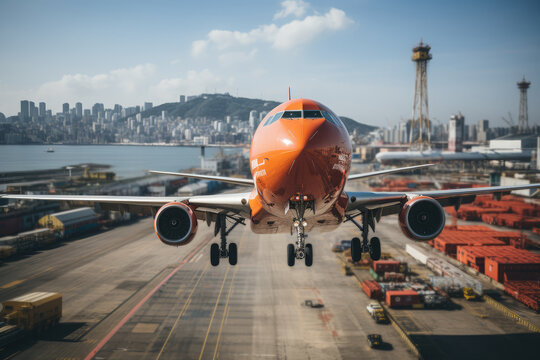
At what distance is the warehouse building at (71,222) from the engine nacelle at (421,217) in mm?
80245

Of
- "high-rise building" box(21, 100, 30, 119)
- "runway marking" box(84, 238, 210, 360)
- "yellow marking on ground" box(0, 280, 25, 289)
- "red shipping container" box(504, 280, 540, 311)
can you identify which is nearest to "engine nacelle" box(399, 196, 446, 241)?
"runway marking" box(84, 238, 210, 360)

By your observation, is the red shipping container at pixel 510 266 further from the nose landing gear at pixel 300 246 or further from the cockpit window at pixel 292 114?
the cockpit window at pixel 292 114

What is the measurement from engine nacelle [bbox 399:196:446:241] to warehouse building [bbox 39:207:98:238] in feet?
263

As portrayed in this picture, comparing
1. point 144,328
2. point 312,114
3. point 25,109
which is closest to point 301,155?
point 312,114

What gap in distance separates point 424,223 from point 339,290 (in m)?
36.0

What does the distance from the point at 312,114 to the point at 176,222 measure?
915 cm

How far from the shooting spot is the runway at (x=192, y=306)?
33875 millimetres

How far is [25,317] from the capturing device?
118 ft

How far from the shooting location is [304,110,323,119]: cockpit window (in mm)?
9734

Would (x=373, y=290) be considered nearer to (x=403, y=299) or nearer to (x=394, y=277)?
(x=403, y=299)

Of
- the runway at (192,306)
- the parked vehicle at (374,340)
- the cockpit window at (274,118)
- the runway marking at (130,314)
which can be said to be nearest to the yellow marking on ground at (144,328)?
the runway at (192,306)

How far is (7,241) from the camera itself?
208ft

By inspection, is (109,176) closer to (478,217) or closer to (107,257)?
(107,257)

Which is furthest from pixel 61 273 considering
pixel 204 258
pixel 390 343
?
pixel 390 343
